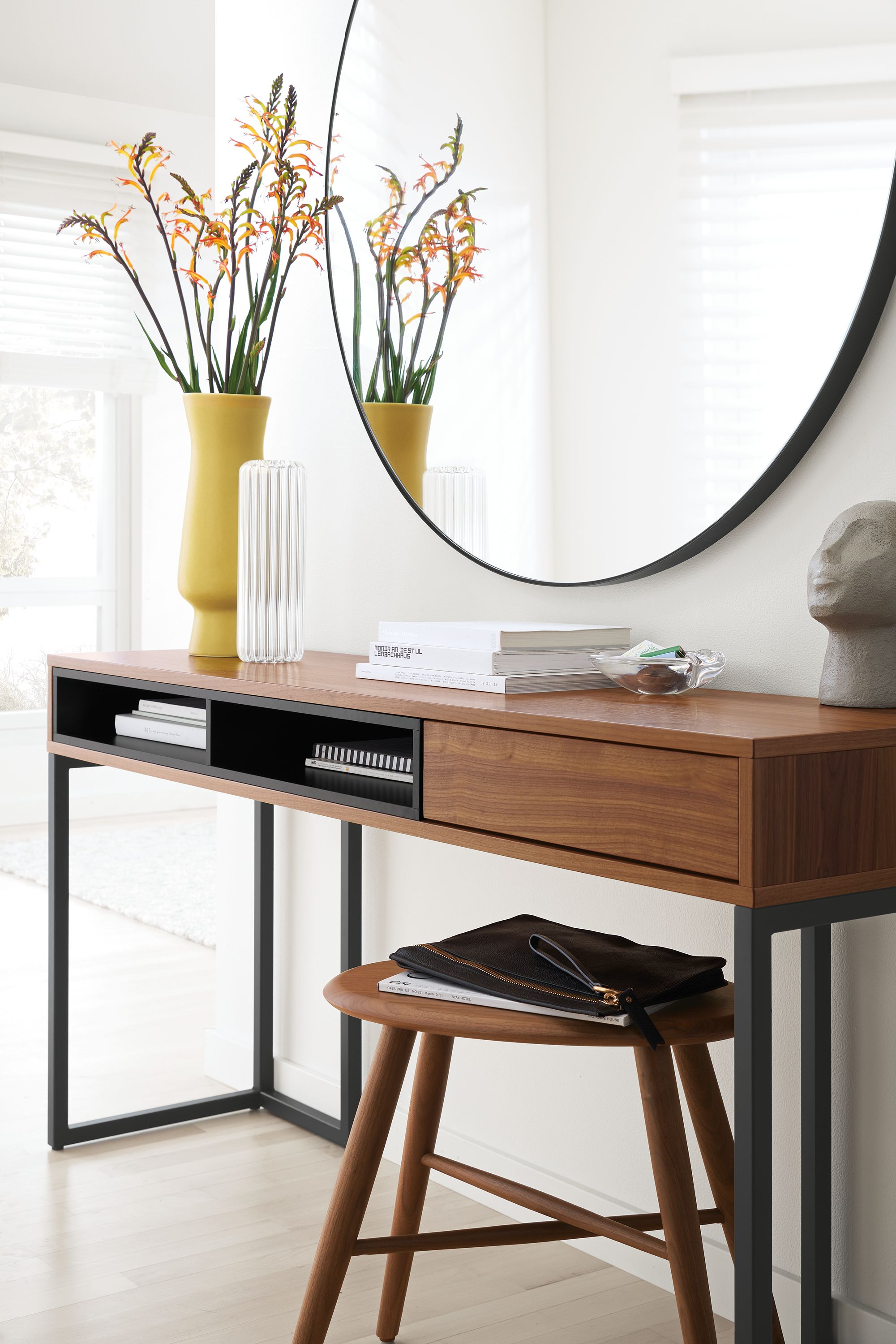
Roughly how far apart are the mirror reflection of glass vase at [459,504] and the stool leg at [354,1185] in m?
0.79

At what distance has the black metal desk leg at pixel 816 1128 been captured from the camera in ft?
5.14

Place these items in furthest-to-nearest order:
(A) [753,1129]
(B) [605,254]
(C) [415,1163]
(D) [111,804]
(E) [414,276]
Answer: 1. (D) [111,804]
2. (E) [414,276]
3. (B) [605,254]
4. (C) [415,1163]
5. (A) [753,1129]

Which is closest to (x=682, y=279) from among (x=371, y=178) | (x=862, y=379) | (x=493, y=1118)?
(x=862, y=379)

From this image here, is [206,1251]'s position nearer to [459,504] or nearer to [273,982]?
[273,982]

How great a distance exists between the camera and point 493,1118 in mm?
2207

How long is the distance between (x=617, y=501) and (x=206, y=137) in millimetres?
4096

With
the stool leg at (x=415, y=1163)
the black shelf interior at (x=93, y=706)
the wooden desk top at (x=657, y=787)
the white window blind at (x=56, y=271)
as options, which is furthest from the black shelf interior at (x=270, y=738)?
the white window blind at (x=56, y=271)

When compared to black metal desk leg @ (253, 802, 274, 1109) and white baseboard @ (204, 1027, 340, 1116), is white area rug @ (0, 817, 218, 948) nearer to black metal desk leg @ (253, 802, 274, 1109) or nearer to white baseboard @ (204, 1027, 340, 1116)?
white baseboard @ (204, 1027, 340, 1116)

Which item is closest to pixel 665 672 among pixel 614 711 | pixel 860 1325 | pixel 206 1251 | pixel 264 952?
pixel 614 711

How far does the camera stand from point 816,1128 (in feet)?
5.23

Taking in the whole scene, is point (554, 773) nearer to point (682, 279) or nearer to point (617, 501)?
point (617, 501)

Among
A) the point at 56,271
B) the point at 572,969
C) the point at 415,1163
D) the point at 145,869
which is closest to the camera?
the point at 572,969

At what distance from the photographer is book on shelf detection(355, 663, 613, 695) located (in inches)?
64.2

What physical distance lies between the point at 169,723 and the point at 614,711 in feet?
2.83
